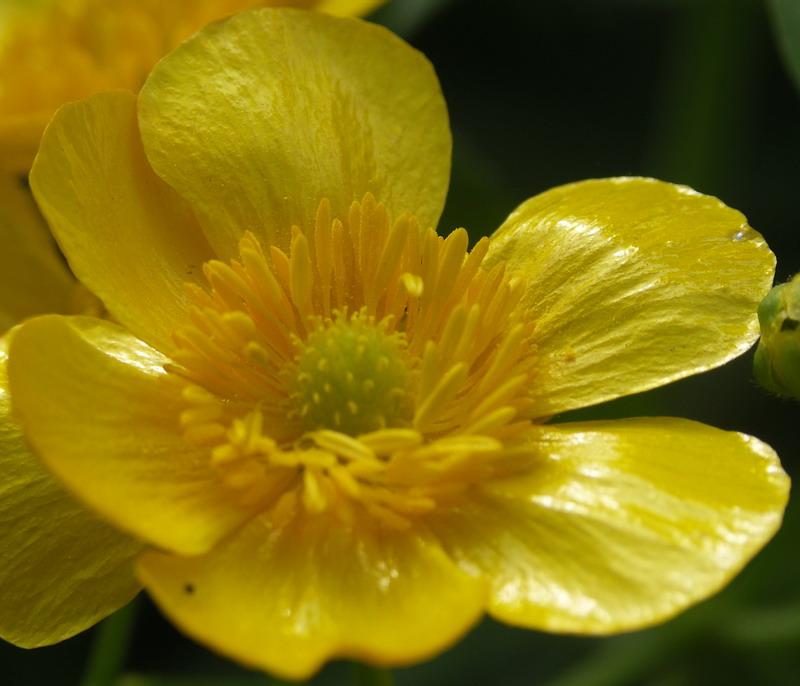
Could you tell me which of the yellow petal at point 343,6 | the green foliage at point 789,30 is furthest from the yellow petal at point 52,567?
the green foliage at point 789,30

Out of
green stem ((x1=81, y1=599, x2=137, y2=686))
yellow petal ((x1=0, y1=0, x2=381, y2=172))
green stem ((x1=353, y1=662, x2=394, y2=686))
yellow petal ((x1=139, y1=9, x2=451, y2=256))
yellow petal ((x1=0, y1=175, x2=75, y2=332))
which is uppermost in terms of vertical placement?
yellow petal ((x1=139, y1=9, x2=451, y2=256))

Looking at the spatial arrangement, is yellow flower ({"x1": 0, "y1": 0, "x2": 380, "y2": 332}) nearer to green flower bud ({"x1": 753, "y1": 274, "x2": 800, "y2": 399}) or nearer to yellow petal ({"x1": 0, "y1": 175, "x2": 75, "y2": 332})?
yellow petal ({"x1": 0, "y1": 175, "x2": 75, "y2": 332})

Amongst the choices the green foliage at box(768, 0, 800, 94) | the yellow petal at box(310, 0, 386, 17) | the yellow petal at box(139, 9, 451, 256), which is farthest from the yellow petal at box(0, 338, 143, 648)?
the green foliage at box(768, 0, 800, 94)

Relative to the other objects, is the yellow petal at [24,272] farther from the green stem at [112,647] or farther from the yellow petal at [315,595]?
the yellow petal at [315,595]

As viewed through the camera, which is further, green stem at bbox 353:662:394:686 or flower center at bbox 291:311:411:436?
flower center at bbox 291:311:411:436

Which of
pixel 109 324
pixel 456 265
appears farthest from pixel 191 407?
pixel 456 265

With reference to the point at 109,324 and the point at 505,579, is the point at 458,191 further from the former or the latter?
the point at 505,579
